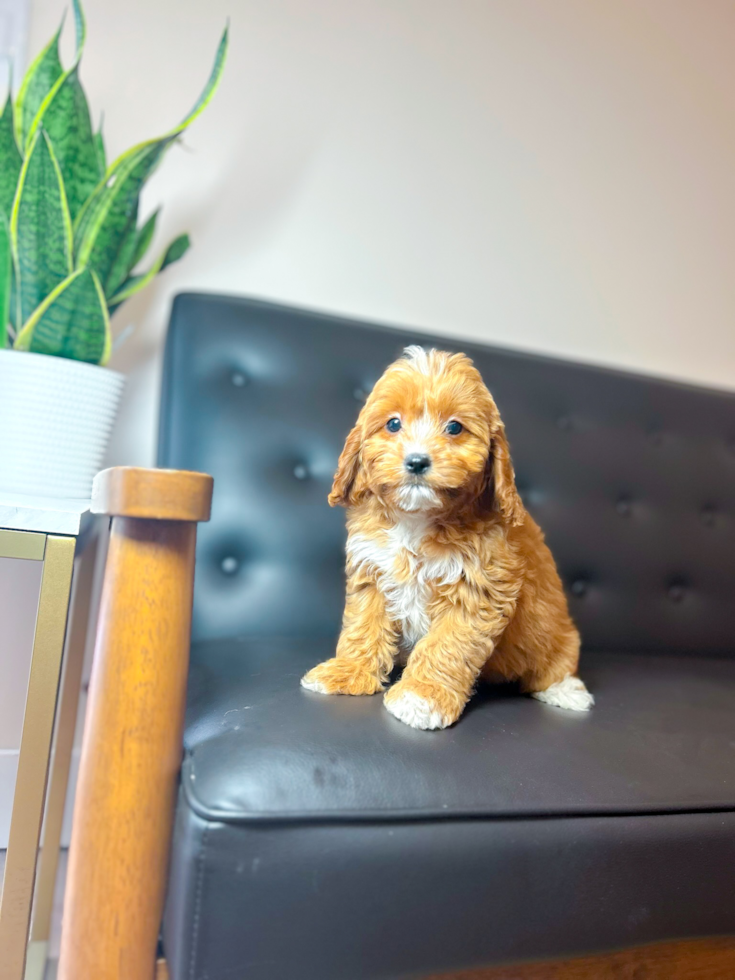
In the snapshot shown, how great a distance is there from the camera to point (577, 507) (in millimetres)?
1566

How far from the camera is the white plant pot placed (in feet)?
3.84

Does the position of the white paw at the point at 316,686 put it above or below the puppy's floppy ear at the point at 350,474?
below

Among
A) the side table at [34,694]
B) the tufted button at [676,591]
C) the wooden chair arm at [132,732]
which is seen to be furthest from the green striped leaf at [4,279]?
the tufted button at [676,591]

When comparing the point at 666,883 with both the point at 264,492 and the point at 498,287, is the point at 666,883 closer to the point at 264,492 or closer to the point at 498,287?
the point at 264,492

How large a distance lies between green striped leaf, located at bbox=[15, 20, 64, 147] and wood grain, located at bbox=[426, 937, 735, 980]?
152 centimetres

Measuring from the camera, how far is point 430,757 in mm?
748

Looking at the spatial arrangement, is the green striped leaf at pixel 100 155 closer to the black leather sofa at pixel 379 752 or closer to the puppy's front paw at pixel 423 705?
the black leather sofa at pixel 379 752

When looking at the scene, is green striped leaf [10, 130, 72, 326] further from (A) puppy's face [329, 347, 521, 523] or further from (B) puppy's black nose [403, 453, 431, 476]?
(B) puppy's black nose [403, 453, 431, 476]

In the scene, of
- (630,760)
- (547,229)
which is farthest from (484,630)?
(547,229)

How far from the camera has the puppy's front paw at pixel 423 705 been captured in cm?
83

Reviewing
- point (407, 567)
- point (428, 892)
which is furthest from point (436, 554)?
point (428, 892)

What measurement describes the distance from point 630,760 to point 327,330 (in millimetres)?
1037

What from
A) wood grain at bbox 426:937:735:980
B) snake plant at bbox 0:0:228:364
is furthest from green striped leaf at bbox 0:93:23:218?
wood grain at bbox 426:937:735:980

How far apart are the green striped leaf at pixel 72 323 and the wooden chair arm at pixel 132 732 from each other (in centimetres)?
57
